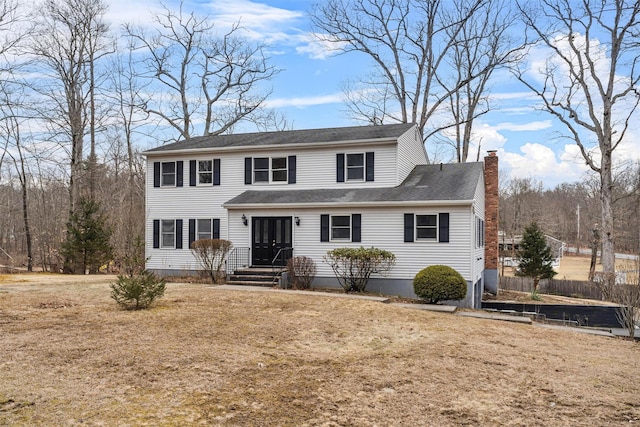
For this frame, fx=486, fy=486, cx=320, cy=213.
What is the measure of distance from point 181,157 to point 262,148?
12.3 feet

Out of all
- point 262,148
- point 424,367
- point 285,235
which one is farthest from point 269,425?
point 262,148

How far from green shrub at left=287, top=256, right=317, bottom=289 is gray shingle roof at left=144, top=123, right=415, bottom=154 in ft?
16.0

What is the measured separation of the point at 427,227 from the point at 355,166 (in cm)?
391

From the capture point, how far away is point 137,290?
10703mm

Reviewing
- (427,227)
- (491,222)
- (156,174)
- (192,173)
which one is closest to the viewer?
(427,227)

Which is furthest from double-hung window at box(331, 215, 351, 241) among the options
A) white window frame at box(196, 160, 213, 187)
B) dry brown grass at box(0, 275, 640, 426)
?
white window frame at box(196, 160, 213, 187)

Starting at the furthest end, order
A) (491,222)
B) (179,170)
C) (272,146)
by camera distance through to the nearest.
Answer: (491,222) < (179,170) < (272,146)

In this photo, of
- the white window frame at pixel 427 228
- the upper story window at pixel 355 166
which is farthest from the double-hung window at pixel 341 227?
the white window frame at pixel 427 228

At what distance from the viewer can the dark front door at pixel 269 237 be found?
1812cm

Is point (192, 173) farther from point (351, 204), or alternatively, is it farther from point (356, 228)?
point (356, 228)

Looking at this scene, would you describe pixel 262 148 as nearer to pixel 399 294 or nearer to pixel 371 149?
pixel 371 149

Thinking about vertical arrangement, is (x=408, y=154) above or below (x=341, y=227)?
above

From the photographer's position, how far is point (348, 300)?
44.5 feet

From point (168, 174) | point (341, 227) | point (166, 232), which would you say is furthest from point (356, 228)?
point (168, 174)
